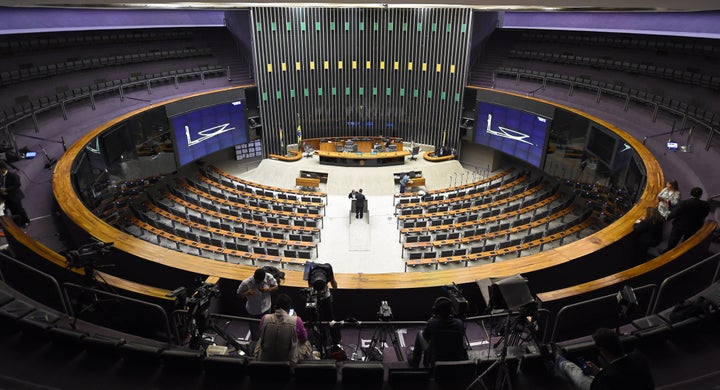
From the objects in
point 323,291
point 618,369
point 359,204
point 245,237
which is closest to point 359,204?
point 359,204

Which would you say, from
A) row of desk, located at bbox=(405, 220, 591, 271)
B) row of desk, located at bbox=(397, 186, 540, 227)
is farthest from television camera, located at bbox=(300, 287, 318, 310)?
row of desk, located at bbox=(397, 186, 540, 227)

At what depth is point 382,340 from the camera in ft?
16.7

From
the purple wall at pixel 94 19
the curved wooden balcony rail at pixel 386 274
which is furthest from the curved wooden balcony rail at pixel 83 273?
the purple wall at pixel 94 19

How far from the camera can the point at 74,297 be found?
5184 mm

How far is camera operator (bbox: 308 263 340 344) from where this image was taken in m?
4.52

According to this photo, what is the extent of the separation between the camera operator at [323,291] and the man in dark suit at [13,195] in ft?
17.0

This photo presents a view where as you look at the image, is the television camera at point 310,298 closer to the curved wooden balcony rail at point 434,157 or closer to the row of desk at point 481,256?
the row of desk at point 481,256

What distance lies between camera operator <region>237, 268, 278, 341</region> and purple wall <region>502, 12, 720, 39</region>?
45.3ft

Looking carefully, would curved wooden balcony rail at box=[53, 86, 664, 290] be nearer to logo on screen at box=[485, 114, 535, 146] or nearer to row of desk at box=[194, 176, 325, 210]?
row of desk at box=[194, 176, 325, 210]

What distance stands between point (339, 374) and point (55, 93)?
13967mm

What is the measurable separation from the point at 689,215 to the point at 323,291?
16.5 feet

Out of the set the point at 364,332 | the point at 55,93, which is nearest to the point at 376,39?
the point at 55,93

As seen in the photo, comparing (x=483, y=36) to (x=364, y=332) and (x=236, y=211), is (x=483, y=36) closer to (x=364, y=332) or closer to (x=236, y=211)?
(x=236, y=211)

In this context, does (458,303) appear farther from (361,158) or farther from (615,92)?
(361,158)
